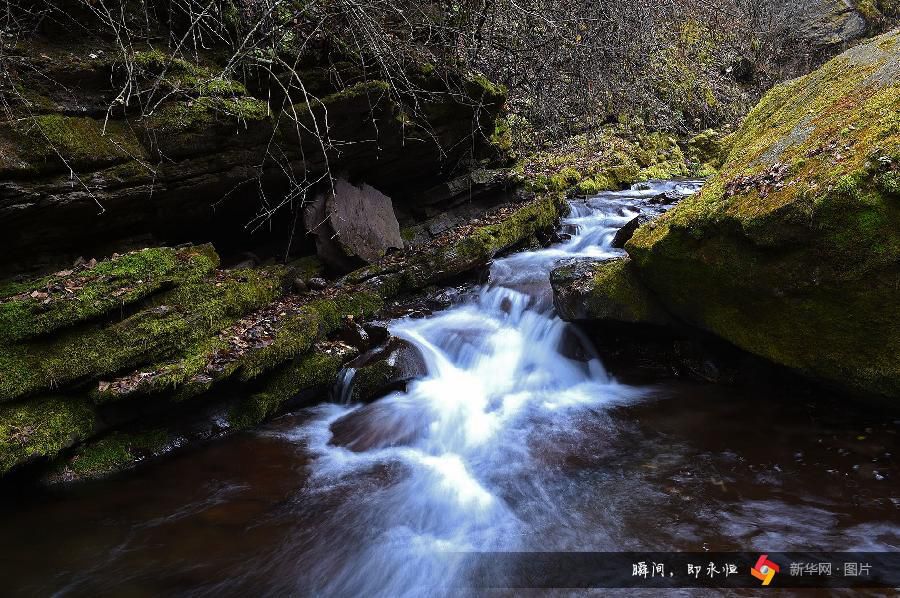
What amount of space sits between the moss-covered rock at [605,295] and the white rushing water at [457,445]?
0.73 meters

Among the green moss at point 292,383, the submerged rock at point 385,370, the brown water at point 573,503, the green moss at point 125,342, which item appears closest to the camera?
the brown water at point 573,503

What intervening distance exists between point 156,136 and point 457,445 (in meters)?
5.22

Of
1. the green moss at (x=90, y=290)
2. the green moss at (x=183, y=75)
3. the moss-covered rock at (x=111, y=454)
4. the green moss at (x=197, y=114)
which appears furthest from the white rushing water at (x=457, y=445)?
the green moss at (x=183, y=75)

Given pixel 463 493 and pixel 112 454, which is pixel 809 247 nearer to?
pixel 463 493

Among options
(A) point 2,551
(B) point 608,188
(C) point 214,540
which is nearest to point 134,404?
(A) point 2,551

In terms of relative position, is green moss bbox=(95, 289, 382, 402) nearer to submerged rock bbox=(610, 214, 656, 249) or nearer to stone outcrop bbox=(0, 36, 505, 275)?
stone outcrop bbox=(0, 36, 505, 275)

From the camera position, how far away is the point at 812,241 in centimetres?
418

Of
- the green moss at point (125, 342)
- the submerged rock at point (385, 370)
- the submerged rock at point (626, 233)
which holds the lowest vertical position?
the submerged rock at point (385, 370)

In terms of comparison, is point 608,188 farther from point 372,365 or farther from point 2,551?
point 2,551

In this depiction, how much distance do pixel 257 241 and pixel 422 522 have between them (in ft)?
20.5

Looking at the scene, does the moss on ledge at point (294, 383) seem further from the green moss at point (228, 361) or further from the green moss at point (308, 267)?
the green moss at point (308, 267)

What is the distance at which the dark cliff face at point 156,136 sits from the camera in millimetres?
5410

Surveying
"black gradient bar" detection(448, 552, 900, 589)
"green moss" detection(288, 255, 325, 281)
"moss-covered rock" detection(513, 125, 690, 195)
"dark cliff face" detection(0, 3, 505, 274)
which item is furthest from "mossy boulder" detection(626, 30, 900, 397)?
"moss-covered rock" detection(513, 125, 690, 195)

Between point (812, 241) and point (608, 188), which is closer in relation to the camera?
point (812, 241)
